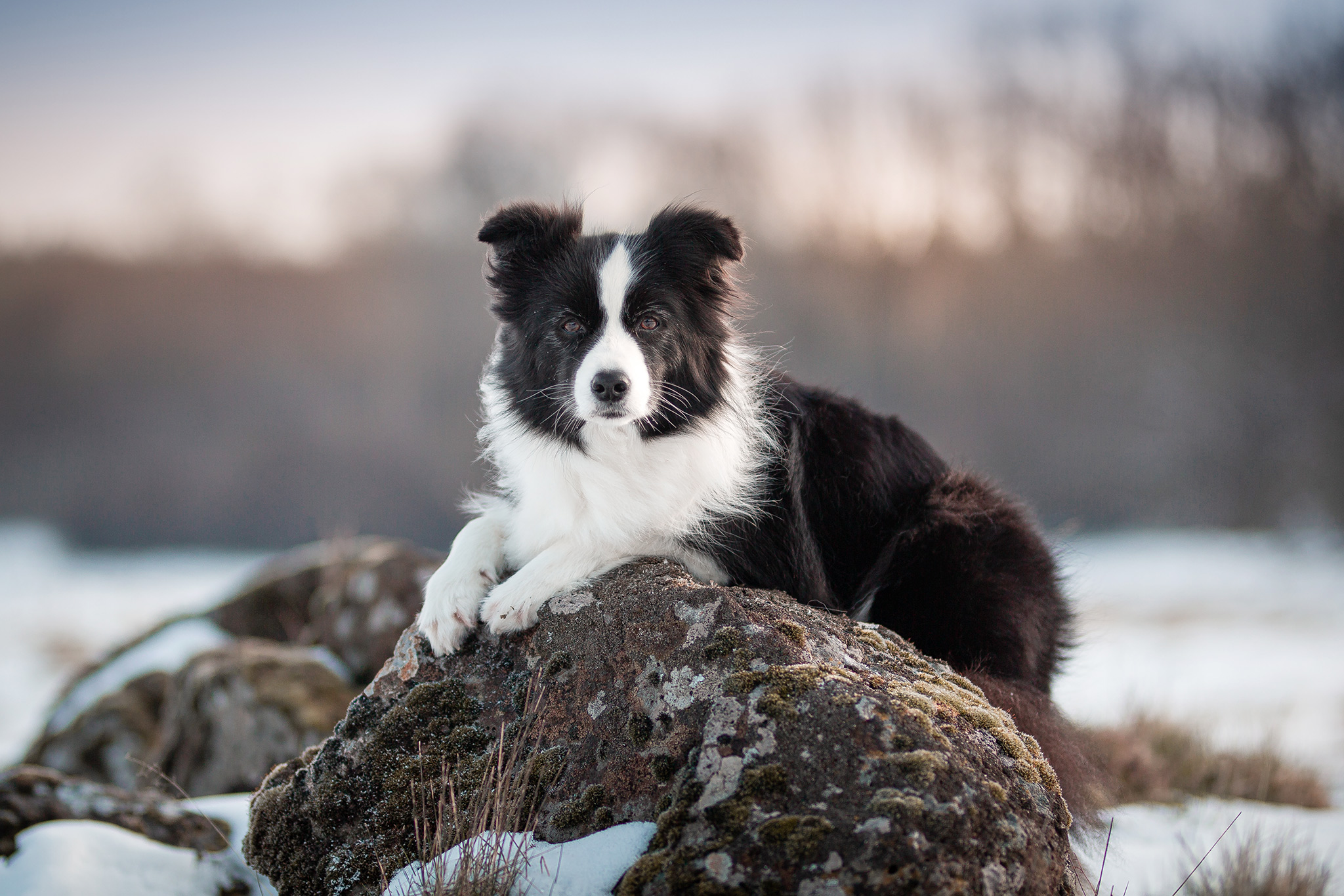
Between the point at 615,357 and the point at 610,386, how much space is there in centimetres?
13

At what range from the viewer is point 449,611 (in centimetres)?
360

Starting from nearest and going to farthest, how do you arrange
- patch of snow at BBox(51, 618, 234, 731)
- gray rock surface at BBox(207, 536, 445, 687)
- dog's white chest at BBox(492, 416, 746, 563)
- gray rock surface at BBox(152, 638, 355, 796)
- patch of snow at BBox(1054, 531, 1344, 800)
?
dog's white chest at BBox(492, 416, 746, 563) < gray rock surface at BBox(152, 638, 355, 796) < gray rock surface at BBox(207, 536, 445, 687) < patch of snow at BBox(51, 618, 234, 731) < patch of snow at BBox(1054, 531, 1344, 800)

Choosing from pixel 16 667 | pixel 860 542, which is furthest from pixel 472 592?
pixel 16 667

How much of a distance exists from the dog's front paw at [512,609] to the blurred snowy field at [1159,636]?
267cm

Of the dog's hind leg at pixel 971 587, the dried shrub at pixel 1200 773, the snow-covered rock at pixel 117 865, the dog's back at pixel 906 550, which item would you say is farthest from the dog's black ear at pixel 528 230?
the dried shrub at pixel 1200 773

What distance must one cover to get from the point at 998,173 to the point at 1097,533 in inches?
396

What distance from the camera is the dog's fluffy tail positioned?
3451mm

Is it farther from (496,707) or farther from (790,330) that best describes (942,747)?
(790,330)

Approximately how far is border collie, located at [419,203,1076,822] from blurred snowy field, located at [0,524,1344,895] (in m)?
0.89

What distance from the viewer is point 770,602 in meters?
3.34

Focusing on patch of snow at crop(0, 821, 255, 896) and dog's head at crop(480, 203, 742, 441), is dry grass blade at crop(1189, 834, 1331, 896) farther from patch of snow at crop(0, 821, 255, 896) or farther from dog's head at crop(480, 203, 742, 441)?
patch of snow at crop(0, 821, 255, 896)

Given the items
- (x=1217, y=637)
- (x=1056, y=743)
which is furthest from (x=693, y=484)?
(x=1217, y=637)

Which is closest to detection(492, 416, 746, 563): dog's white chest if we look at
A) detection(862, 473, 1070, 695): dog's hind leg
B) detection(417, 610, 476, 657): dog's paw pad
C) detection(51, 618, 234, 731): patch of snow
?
detection(417, 610, 476, 657): dog's paw pad

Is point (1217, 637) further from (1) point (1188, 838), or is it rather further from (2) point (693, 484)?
(2) point (693, 484)
